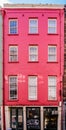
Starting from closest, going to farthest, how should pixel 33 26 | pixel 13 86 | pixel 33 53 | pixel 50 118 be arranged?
pixel 50 118 → pixel 13 86 → pixel 33 53 → pixel 33 26

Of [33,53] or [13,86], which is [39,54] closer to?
[33,53]

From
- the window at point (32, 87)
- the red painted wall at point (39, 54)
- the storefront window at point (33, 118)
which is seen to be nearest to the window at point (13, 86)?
the red painted wall at point (39, 54)

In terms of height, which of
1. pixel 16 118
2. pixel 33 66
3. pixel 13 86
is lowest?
pixel 16 118

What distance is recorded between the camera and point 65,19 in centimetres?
1445

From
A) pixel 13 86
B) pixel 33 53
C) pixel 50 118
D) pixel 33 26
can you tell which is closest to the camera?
pixel 50 118

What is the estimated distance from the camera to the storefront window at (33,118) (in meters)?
14.1

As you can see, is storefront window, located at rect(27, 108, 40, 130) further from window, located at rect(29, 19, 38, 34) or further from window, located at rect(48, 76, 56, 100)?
window, located at rect(29, 19, 38, 34)

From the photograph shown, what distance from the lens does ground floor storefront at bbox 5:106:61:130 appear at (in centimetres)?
1400

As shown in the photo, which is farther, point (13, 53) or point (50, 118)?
point (13, 53)

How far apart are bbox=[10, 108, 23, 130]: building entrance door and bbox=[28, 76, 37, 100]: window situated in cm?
90

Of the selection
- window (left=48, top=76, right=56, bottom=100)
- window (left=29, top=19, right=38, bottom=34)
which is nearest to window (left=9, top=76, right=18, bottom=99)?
window (left=48, top=76, right=56, bottom=100)

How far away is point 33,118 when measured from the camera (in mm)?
14180

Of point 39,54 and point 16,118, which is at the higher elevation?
point 39,54

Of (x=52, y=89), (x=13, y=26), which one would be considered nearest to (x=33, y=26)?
(x=13, y=26)
